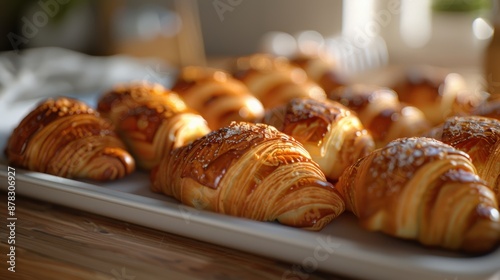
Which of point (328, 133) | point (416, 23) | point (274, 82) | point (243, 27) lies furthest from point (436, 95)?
point (243, 27)

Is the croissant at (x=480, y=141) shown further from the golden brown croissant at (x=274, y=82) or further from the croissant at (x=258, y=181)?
the golden brown croissant at (x=274, y=82)

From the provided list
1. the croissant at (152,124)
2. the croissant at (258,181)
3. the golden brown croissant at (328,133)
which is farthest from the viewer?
the croissant at (152,124)

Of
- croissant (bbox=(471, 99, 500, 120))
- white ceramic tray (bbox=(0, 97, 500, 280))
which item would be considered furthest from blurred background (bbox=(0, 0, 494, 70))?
white ceramic tray (bbox=(0, 97, 500, 280))

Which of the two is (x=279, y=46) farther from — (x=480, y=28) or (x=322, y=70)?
(x=480, y=28)

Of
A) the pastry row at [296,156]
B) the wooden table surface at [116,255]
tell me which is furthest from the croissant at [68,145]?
the wooden table surface at [116,255]

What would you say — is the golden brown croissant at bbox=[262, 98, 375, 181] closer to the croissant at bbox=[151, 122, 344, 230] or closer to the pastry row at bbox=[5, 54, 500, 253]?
the pastry row at bbox=[5, 54, 500, 253]

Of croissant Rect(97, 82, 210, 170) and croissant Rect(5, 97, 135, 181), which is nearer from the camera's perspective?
croissant Rect(5, 97, 135, 181)
